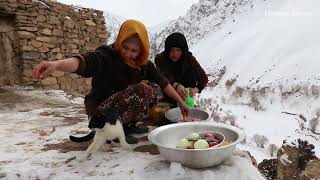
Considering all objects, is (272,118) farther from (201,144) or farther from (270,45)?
(270,45)

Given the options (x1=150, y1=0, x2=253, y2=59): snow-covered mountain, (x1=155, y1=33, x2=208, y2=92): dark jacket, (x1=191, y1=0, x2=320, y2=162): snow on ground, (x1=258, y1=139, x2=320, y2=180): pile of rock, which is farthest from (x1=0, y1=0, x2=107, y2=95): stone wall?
(x1=150, y1=0, x2=253, y2=59): snow-covered mountain

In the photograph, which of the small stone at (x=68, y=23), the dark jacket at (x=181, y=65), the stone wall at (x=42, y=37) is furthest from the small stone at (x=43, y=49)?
the dark jacket at (x=181, y=65)

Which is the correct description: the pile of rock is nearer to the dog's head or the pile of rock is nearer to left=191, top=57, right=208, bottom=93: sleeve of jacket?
left=191, top=57, right=208, bottom=93: sleeve of jacket

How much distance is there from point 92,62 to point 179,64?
175 centimetres

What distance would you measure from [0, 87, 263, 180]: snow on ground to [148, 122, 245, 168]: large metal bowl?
0.05m

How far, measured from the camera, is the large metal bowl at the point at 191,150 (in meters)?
1.81

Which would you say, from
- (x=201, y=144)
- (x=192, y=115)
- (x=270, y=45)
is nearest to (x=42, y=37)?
(x=192, y=115)

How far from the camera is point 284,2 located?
20.6 metres

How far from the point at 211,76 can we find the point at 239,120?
9860mm

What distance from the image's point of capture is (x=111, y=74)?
7.86 feet

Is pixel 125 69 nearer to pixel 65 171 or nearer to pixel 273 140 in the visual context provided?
pixel 65 171

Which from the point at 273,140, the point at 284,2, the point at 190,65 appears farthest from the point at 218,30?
the point at 190,65

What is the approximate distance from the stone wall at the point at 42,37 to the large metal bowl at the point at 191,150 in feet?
14.4

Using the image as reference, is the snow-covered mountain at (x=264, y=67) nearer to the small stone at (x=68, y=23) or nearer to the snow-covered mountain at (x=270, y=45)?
the snow-covered mountain at (x=270, y=45)
